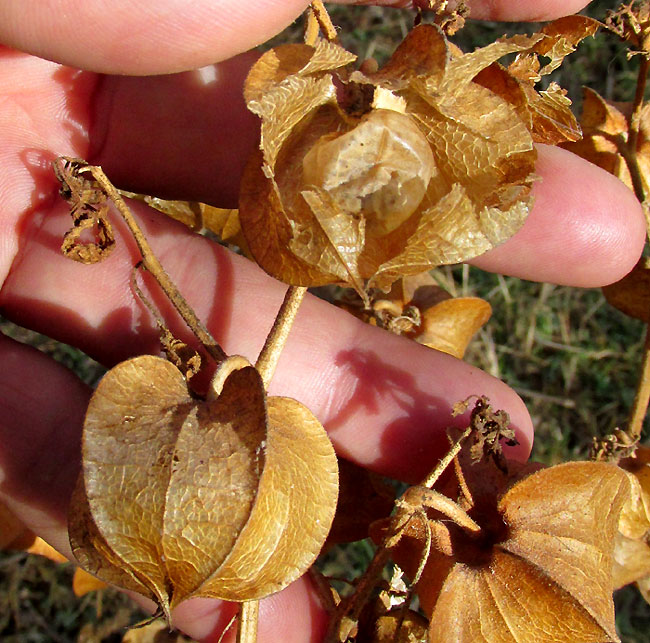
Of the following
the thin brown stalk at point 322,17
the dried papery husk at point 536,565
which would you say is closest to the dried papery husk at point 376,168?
the thin brown stalk at point 322,17

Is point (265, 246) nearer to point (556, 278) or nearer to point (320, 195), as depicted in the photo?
point (320, 195)

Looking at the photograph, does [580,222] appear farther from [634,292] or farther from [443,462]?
[443,462]

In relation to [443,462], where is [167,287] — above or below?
above

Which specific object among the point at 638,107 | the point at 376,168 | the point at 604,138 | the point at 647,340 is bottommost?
the point at 647,340

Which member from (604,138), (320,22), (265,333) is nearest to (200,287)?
(265,333)

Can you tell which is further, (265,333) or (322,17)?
(265,333)

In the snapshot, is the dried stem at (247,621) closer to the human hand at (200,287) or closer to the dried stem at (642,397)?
the human hand at (200,287)

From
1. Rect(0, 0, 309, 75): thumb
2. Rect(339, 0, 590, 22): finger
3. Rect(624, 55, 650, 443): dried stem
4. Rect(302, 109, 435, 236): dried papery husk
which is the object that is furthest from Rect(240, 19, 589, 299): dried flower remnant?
Rect(624, 55, 650, 443): dried stem
